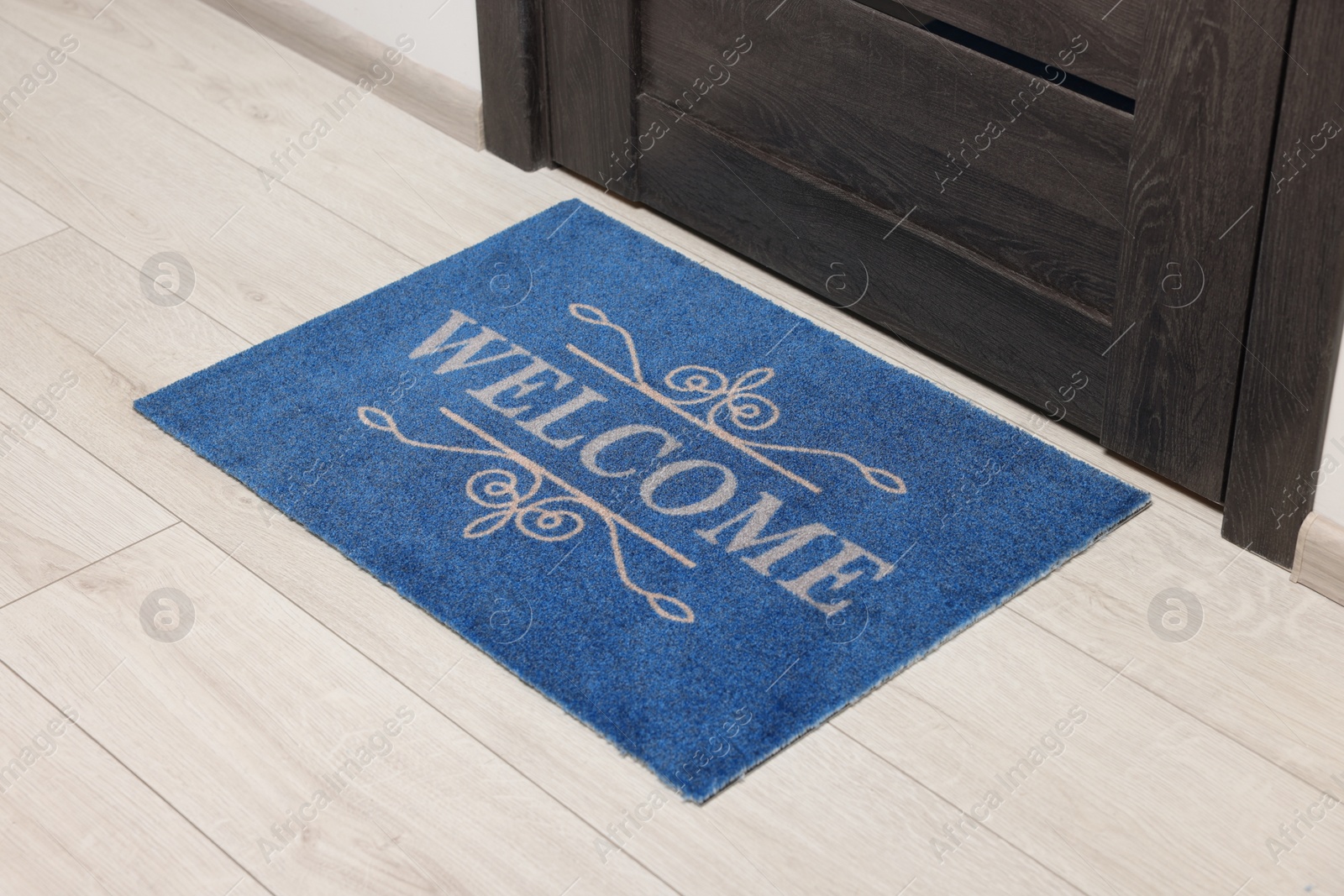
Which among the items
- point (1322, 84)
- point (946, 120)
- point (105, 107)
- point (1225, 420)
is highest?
point (1322, 84)

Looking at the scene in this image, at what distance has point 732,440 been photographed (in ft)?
6.02

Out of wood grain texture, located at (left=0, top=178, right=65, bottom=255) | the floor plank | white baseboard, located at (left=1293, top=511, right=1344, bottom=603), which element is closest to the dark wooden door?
white baseboard, located at (left=1293, top=511, right=1344, bottom=603)

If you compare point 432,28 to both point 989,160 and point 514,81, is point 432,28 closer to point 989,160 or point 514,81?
point 514,81

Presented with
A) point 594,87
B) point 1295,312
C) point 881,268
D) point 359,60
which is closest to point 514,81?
point 594,87

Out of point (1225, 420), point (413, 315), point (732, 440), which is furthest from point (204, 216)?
point (1225, 420)

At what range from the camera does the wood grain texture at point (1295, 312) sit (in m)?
1.42

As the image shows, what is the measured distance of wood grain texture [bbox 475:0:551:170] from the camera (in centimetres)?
221

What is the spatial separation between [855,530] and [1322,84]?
0.66 meters

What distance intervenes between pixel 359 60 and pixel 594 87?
541 millimetres

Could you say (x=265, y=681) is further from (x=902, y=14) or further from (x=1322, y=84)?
(x=1322, y=84)

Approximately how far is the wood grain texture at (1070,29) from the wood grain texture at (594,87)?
535mm

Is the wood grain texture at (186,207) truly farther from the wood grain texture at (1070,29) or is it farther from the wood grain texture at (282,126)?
the wood grain texture at (1070,29)

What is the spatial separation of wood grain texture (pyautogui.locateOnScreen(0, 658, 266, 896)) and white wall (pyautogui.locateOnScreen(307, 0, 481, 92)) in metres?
1.25

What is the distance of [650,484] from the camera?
1769 millimetres
